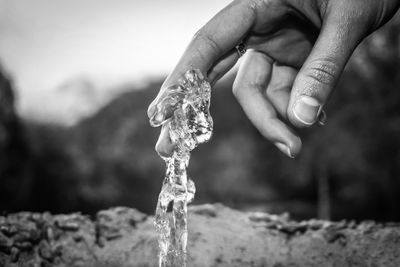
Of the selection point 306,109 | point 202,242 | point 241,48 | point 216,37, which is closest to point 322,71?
point 306,109

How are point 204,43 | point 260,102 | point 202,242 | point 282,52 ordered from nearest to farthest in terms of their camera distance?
point 204,43 → point 260,102 → point 282,52 → point 202,242

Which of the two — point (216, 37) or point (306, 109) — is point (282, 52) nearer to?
point (216, 37)

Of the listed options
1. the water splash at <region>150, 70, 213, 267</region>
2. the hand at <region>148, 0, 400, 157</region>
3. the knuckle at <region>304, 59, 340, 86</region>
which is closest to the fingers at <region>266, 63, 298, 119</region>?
the hand at <region>148, 0, 400, 157</region>

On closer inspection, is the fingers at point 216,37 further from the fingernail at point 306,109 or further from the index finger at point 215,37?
the fingernail at point 306,109

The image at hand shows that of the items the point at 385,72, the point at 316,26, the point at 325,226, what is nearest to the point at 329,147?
the point at 385,72

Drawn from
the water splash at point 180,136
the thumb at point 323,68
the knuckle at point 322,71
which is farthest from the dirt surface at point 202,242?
the knuckle at point 322,71

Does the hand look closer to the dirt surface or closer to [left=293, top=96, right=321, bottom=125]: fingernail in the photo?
[left=293, top=96, right=321, bottom=125]: fingernail
